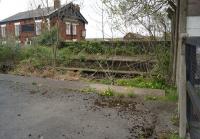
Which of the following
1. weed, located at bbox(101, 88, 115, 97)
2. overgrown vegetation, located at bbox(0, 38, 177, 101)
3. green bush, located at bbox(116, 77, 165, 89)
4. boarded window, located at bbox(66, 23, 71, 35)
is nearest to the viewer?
weed, located at bbox(101, 88, 115, 97)

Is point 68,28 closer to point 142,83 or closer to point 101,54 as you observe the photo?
point 101,54

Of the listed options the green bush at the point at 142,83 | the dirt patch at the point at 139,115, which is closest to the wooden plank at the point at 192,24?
the dirt patch at the point at 139,115

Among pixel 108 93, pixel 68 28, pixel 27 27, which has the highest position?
pixel 27 27

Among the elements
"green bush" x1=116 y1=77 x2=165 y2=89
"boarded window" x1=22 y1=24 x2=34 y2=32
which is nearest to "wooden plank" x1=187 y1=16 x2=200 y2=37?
"green bush" x1=116 y1=77 x2=165 y2=89

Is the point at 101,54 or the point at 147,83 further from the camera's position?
the point at 101,54

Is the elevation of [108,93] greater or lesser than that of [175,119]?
greater

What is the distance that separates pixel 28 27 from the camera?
118 ft

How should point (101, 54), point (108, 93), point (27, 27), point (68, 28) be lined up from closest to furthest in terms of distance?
1. point (108, 93)
2. point (101, 54)
3. point (68, 28)
4. point (27, 27)

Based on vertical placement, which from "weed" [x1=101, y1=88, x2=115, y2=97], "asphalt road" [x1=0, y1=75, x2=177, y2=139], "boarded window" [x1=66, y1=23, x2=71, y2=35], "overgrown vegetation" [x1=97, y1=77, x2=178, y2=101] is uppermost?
"boarded window" [x1=66, y1=23, x2=71, y2=35]

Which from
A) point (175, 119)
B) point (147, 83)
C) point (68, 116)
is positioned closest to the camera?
point (175, 119)

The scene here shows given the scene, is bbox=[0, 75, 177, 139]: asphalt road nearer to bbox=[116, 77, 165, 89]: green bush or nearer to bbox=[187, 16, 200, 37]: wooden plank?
bbox=[116, 77, 165, 89]: green bush

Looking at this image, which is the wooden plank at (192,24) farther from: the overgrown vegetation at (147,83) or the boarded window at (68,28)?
the boarded window at (68,28)

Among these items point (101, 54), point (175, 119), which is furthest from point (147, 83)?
point (101, 54)

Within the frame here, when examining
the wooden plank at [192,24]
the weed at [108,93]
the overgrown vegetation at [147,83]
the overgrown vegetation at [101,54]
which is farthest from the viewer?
the overgrown vegetation at [101,54]
